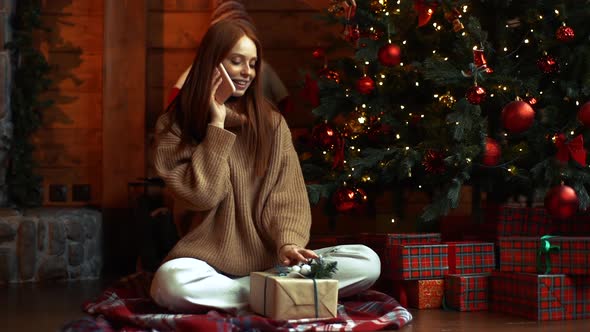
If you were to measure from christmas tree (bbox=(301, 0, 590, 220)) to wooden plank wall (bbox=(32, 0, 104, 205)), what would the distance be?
1.32m

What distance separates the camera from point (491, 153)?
303 cm

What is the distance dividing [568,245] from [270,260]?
0.90m

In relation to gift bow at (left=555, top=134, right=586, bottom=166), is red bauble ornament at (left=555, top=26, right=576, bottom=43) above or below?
above

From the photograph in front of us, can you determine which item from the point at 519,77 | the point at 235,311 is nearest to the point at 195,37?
the point at 519,77

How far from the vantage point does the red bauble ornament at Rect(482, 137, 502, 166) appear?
3029mm

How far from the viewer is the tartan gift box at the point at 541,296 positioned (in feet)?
8.78

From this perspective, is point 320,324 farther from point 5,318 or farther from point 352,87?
point 352,87

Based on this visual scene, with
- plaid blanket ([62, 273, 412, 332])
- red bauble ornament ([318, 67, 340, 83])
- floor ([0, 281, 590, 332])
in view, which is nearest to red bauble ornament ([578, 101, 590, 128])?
floor ([0, 281, 590, 332])

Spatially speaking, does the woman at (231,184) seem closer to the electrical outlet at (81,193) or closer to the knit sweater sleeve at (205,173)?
the knit sweater sleeve at (205,173)

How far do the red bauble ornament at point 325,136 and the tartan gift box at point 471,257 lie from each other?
627mm

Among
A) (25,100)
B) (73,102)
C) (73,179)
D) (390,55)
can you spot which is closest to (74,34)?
(73,102)

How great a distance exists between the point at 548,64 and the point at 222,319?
1505 millimetres

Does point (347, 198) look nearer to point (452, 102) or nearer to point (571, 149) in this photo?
point (452, 102)

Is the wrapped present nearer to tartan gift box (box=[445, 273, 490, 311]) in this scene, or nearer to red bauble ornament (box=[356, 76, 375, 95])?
tartan gift box (box=[445, 273, 490, 311])
